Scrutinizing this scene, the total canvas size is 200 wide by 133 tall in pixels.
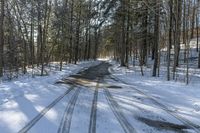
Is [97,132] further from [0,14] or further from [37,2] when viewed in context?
[37,2]

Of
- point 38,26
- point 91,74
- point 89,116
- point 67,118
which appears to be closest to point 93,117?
point 89,116

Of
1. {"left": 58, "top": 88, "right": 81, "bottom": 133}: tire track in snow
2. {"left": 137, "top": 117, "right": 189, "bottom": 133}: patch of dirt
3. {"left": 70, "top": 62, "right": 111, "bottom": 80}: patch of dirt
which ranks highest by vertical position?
{"left": 70, "top": 62, "right": 111, "bottom": 80}: patch of dirt

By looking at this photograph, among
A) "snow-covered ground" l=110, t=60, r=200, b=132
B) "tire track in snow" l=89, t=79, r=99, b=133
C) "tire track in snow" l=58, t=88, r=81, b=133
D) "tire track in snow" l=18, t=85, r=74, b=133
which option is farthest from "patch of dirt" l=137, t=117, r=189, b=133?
"tire track in snow" l=18, t=85, r=74, b=133

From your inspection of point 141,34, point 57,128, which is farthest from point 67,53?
point 57,128

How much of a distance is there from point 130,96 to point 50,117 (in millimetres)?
6623

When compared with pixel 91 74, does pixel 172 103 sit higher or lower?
lower

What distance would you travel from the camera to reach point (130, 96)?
16.2m

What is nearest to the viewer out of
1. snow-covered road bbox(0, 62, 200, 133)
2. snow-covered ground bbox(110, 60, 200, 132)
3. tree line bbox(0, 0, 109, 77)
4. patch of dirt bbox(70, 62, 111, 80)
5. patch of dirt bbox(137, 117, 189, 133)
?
snow-covered road bbox(0, 62, 200, 133)

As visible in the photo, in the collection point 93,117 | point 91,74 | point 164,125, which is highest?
point 91,74

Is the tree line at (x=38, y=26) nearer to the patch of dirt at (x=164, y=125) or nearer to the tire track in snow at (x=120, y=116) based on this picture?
the tire track in snow at (x=120, y=116)

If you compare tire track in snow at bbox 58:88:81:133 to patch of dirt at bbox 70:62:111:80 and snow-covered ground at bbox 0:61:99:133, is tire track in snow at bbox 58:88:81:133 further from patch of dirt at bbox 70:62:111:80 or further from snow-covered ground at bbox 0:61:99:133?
patch of dirt at bbox 70:62:111:80

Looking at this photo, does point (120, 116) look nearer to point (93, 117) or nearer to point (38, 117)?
point (93, 117)

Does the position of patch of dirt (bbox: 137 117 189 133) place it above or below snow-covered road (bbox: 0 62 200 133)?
below

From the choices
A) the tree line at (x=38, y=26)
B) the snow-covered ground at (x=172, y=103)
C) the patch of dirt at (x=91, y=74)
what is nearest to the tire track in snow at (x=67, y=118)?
the snow-covered ground at (x=172, y=103)
